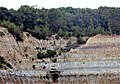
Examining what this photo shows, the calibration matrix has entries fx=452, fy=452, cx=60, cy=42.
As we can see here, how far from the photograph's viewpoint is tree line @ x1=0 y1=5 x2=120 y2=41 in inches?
2630

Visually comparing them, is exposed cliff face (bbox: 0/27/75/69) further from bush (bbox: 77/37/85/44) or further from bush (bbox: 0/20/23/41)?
bush (bbox: 77/37/85/44)

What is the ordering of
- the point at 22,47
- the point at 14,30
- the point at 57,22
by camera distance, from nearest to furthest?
the point at 22,47 < the point at 14,30 < the point at 57,22

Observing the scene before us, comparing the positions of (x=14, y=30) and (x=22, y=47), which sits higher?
(x=14, y=30)

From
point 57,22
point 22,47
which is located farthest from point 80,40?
point 57,22

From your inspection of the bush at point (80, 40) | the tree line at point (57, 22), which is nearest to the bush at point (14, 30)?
the tree line at point (57, 22)

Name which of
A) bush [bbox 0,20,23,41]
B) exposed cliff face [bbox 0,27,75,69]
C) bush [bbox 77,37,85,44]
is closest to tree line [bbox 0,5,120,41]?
bush [bbox 0,20,23,41]

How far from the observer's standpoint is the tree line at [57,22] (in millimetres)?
66812

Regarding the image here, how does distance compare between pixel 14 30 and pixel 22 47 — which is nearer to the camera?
pixel 22 47

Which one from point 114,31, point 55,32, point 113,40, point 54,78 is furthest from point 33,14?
point 54,78

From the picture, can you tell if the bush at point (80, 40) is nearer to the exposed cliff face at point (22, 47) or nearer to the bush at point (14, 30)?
the exposed cliff face at point (22, 47)

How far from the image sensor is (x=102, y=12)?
284 ft

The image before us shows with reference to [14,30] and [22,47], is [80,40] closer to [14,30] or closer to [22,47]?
[22,47]

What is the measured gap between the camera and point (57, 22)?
7762 centimetres

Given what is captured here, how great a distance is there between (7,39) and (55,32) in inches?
938
